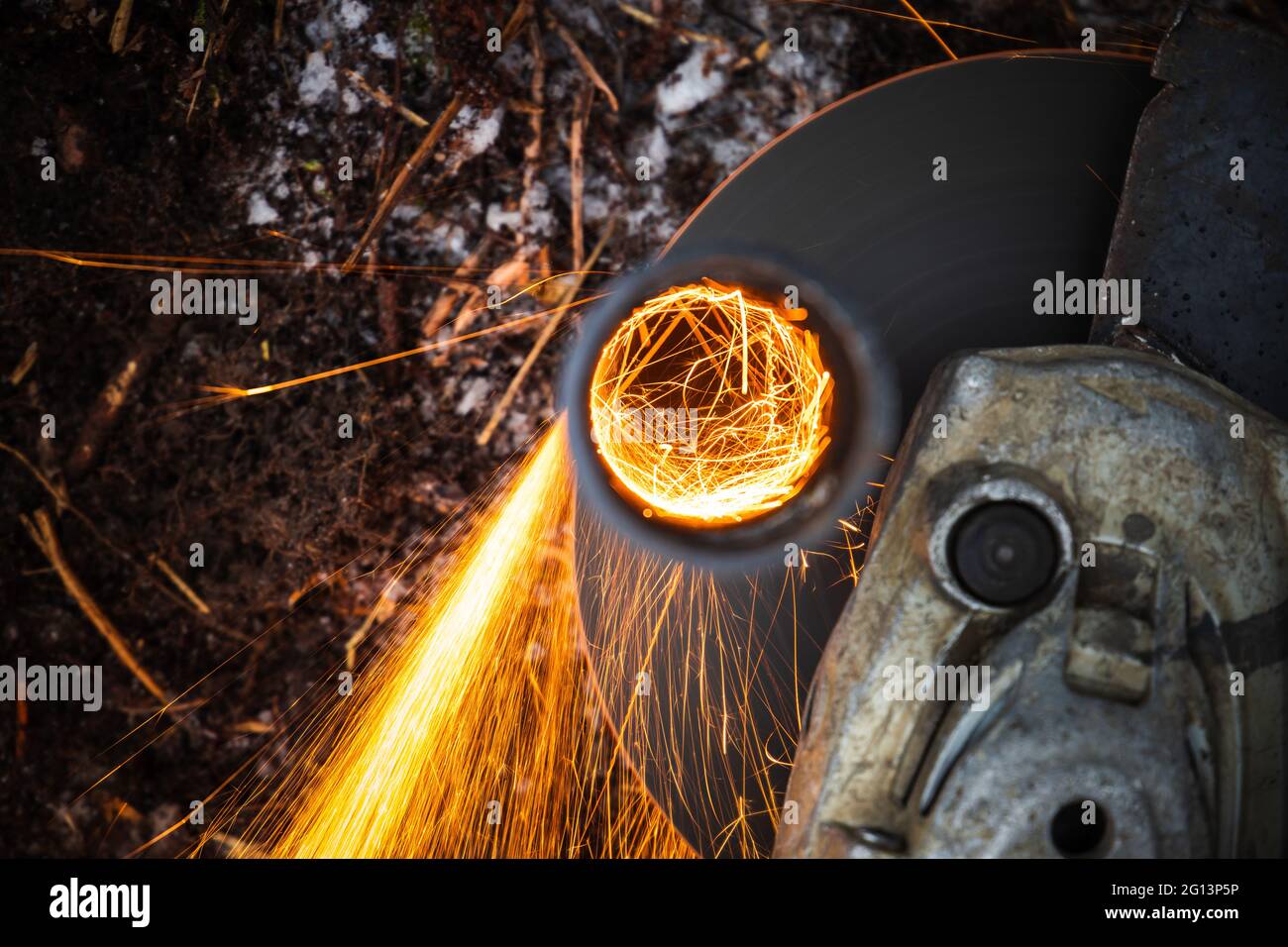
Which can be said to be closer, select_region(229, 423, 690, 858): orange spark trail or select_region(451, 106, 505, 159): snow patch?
select_region(229, 423, 690, 858): orange spark trail

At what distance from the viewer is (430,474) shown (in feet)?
5.55

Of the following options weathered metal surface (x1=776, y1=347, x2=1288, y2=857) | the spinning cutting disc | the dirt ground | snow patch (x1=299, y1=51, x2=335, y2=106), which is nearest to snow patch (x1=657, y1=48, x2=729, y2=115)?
the dirt ground

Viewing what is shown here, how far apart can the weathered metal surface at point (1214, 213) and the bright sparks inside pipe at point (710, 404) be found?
1.24ft

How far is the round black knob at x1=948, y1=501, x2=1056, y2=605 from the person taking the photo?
105 cm

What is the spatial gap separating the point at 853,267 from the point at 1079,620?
1.63 feet

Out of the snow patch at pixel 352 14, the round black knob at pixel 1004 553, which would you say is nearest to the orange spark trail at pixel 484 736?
the round black knob at pixel 1004 553

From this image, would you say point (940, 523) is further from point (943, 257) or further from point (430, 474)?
point (430, 474)

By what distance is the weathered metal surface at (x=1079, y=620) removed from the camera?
3.44 ft

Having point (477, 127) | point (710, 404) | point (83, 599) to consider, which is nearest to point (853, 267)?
point (710, 404)

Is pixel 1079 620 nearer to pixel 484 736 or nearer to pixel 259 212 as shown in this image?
pixel 484 736

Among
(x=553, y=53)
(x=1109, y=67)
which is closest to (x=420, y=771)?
(x=553, y=53)

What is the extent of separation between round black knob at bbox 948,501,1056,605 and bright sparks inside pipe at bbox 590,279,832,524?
8.7 inches

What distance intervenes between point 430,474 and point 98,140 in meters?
0.79

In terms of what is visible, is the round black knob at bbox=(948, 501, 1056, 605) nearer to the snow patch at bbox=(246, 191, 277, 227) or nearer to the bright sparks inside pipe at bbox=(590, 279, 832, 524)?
the bright sparks inside pipe at bbox=(590, 279, 832, 524)
